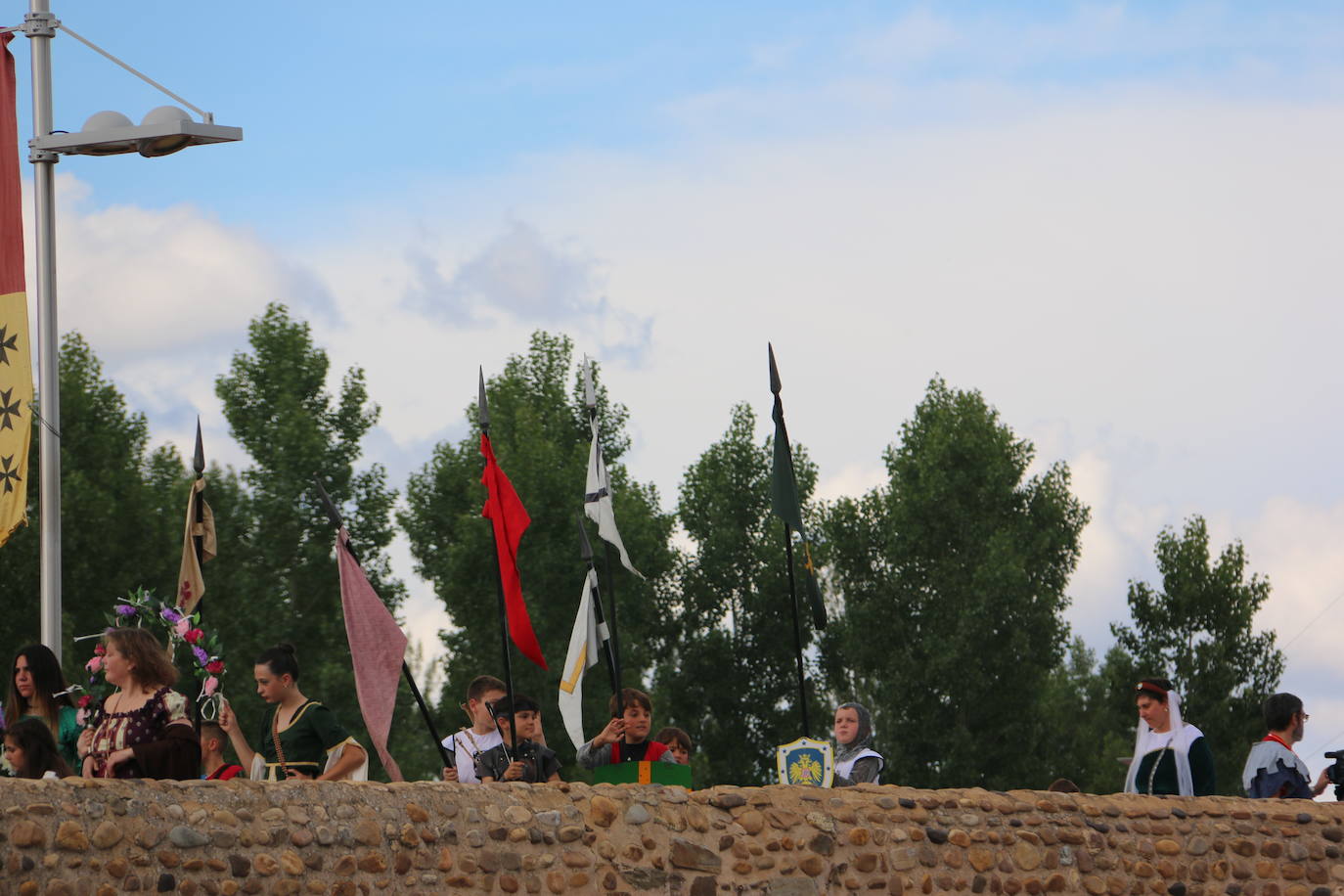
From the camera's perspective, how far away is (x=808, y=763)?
9.54 m

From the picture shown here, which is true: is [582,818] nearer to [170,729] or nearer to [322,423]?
[170,729]

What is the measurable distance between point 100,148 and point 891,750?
28093 mm

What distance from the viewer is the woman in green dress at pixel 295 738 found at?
8.00 meters

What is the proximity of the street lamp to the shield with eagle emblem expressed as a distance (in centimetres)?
436

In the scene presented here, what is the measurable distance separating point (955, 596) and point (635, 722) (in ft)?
95.2

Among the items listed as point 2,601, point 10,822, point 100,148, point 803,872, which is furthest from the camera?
point 2,601

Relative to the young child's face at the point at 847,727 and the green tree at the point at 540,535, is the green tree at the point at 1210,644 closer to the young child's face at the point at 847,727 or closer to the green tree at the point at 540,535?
the green tree at the point at 540,535

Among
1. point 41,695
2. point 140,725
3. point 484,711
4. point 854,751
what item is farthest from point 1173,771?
point 41,695

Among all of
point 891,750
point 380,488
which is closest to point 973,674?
point 891,750

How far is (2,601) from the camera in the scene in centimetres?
2856

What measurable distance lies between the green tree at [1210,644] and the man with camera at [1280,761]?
81.7 ft

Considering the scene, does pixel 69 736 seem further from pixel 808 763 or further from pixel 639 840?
pixel 808 763

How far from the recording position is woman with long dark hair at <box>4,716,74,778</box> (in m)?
7.54

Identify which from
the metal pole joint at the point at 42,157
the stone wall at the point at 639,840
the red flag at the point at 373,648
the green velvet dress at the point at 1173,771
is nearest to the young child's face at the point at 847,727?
the stone wall at the point at 639,840
